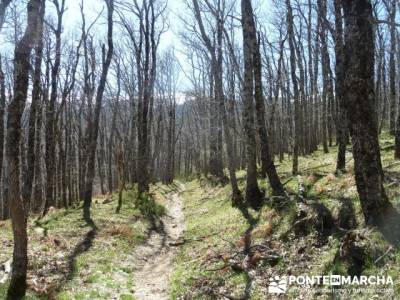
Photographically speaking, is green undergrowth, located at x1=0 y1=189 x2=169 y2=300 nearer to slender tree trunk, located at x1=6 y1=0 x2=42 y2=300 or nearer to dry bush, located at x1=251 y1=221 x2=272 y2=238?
slender tree trunk, located at x1=6 y1=0 x2=42 y2=300

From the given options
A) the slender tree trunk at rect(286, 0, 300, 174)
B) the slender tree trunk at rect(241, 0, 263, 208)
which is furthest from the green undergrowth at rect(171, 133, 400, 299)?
the slender tree trunk at rect(286, 0, 300, 174)

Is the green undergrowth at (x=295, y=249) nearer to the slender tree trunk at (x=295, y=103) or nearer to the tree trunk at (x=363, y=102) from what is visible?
the tree trunk at (x=363, y=102)

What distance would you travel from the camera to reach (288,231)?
9.63m

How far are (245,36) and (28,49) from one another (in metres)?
8.76

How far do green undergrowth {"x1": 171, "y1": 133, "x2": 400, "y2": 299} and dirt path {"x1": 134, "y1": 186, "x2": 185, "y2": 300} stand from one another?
1.18ft

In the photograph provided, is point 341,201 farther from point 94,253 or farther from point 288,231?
point 94,253

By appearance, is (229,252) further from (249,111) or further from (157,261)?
(249,111)

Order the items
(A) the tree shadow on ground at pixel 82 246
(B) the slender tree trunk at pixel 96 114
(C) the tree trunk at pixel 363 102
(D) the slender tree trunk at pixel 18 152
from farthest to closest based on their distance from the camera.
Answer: (B) the slender tree trunk at pixel 96 114 → (A) the tree shadow on ground at pixel 82 246 → (D) the slender tree trunk at pixel 18 152 → (C) the tree trunk at pixel 363 102

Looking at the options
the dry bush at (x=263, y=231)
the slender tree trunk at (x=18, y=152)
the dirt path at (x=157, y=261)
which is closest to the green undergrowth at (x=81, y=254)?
the dirt path at (x=157, y=261)

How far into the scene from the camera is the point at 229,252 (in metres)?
10.0

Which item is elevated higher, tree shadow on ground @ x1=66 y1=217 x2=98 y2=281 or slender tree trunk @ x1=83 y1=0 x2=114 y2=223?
slender tree trunk @ x1=83 y1=0 x2=114 y2=223

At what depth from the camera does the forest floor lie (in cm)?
694

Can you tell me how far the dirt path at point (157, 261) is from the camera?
904 cm

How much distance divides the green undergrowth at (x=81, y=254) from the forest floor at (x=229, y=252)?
29 mm
